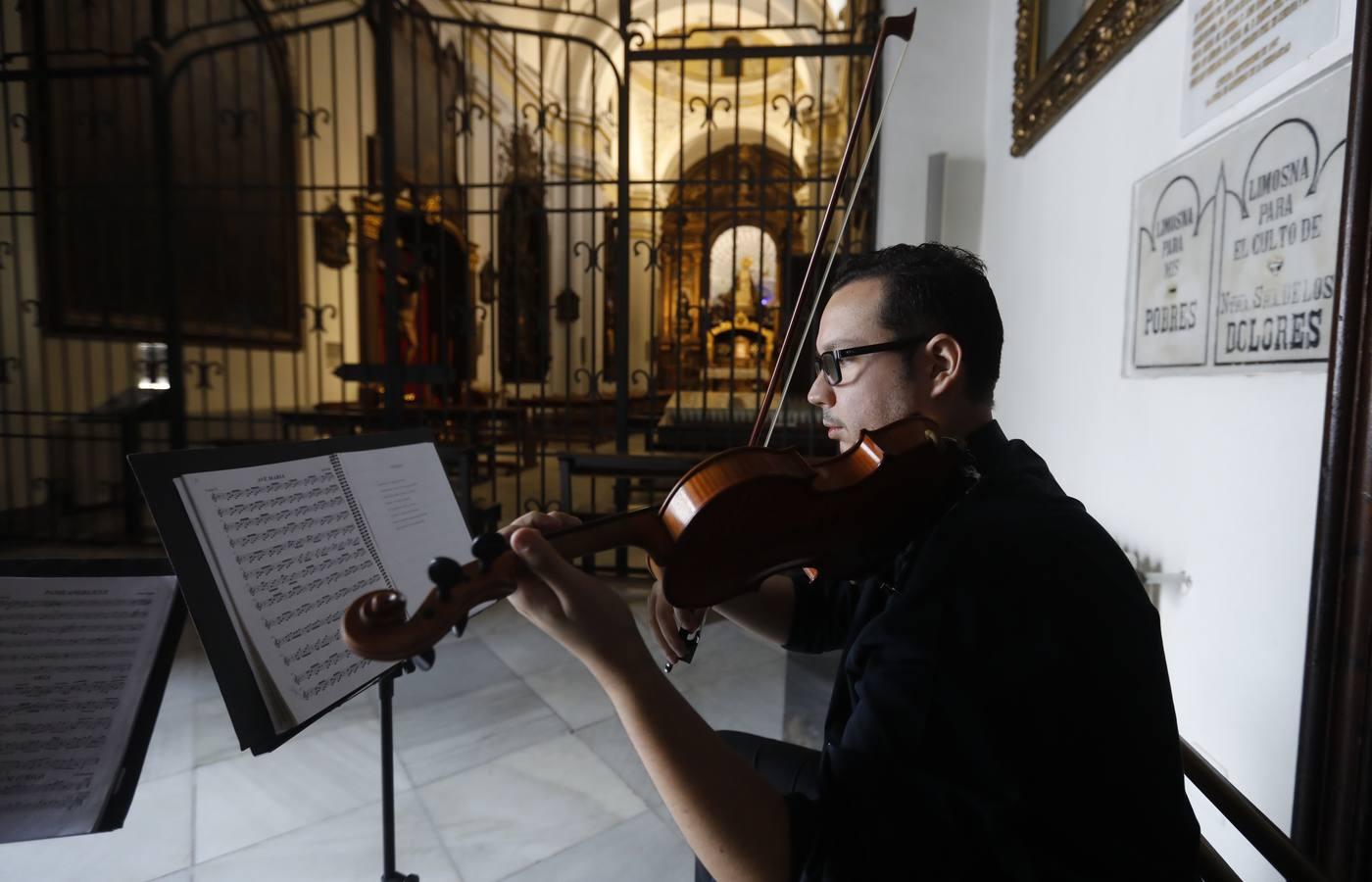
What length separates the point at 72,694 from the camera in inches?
37.5

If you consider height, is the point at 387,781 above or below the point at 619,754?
above

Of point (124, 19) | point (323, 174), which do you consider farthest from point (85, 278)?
point (323, 174)

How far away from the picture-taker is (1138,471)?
1.59 metres

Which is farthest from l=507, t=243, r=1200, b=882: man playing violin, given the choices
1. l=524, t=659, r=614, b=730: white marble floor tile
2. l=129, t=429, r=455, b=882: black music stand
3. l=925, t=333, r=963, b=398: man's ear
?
l=524, t=659, r=614, b=730: white marble floor tile

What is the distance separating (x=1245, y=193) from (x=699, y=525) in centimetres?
120

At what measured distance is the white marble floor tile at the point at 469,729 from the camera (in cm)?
202

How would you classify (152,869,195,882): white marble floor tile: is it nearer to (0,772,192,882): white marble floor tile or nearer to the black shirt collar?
(0,772,192,882): white marble floor tile

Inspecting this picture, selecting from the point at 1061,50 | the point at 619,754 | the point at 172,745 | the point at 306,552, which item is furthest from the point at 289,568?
the point at 1061,50

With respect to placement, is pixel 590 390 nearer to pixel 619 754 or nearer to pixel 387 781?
pixel 619 754

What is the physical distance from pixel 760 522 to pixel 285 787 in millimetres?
1827

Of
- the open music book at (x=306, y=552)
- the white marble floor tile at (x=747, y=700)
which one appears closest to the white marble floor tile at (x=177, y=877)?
the open music book at (x=306, y=552)

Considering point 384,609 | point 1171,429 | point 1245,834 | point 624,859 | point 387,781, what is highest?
point 1171,429

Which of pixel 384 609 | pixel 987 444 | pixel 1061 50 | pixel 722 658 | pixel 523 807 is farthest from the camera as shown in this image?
pixel 722 658

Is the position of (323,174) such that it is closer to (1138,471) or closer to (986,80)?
(986,80)
